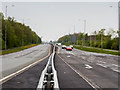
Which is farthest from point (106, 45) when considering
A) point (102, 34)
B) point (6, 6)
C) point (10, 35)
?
point (6, 6)

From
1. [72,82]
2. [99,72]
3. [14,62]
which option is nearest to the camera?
[72,82]

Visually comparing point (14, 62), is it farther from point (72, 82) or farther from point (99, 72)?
point (72, 82)

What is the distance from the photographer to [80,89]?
8.41 metres

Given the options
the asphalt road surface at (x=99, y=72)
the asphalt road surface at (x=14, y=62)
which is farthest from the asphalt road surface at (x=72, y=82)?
the asphalt road surface at (x=14, y=62)

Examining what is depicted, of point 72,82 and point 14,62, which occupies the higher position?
point 72,82

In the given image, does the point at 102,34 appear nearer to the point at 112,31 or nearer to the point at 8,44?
the point at 112,31

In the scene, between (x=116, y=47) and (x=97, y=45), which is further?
(x=97, y=45)

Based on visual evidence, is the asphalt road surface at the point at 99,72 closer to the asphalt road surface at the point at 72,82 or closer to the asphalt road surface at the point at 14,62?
the asphalt road surface at the point at 72,82

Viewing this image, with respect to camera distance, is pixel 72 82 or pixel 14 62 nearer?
pixel 72 82

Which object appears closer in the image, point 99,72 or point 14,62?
point 99,72

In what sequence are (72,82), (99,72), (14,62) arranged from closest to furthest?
(72,82) < (99,72) < (14,62)

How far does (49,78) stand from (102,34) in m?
70.6

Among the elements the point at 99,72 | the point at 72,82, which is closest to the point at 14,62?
the point at 99,72

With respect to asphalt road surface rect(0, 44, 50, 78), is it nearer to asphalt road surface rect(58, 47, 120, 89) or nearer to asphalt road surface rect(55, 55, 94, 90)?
asphalt road surface rect(55, 55, 94, 90)
